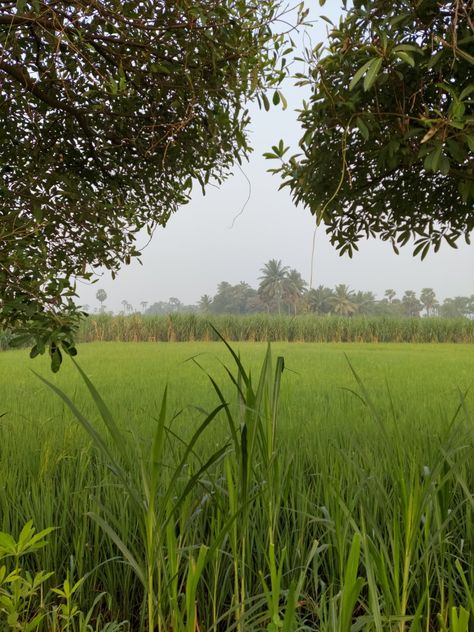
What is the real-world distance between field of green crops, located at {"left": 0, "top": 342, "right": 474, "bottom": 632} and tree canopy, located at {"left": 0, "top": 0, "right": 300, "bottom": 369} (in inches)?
30.4

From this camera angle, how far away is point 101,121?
113 inches

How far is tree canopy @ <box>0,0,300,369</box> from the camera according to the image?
2.15 metres

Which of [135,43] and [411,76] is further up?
[135,43]

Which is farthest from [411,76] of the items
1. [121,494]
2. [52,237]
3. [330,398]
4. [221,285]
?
[221,285]

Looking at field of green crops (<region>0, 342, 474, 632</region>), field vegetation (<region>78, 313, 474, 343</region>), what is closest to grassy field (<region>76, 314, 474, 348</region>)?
field vegetation (<region>78, 313, 474, 343</region>)

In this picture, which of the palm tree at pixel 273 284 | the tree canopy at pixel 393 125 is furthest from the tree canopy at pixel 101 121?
the palm tree at pixel 273 284

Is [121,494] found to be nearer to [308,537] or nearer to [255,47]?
[308,537]

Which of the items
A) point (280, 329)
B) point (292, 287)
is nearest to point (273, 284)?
point (292, 287)

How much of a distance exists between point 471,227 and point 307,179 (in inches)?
44.0

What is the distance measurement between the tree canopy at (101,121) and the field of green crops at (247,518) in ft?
2.53

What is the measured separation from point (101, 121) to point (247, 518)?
260 cm

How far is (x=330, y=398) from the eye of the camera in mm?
5168

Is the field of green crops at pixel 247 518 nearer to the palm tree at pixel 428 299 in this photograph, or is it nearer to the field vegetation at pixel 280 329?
the field vegetation at pixel 280 329

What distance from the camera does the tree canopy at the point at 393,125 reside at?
177 centimetres
